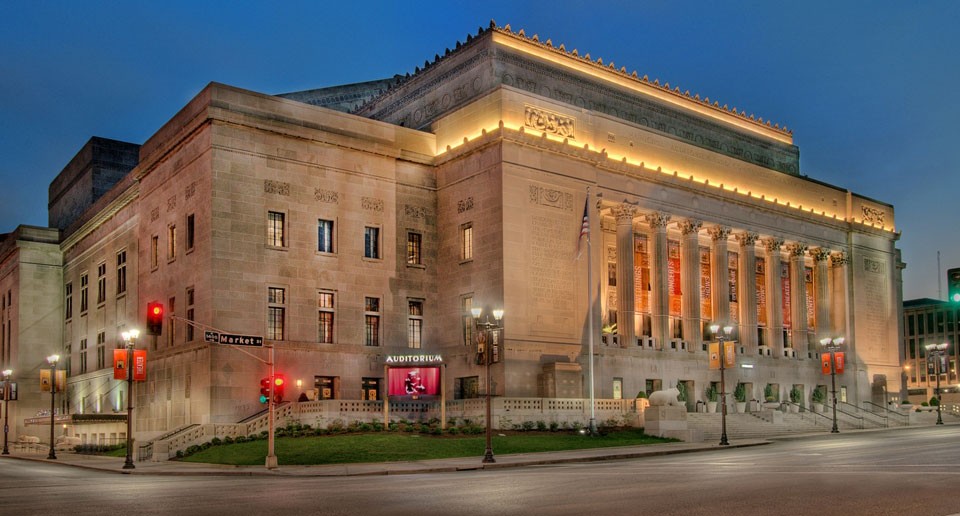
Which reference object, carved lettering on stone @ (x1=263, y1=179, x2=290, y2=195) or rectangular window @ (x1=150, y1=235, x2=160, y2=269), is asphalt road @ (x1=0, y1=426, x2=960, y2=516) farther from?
rectangular window @ (x1=150, y1=235, x2=160, y2=269)

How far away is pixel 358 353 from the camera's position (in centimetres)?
6141

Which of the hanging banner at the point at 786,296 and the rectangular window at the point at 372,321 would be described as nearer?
the rectangular window at the point at 372,321

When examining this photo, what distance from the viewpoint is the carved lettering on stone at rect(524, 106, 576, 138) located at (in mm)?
64125

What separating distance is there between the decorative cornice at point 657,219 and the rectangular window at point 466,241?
14988mm

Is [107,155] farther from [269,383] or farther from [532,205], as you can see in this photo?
[269,383]

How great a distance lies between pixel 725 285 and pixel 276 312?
3695 cm

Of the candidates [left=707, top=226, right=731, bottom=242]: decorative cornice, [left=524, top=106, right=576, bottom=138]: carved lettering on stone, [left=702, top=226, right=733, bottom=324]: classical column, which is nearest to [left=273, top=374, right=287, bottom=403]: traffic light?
[left=524, top=106, right=576, bottom=138]: carved lettering on stone

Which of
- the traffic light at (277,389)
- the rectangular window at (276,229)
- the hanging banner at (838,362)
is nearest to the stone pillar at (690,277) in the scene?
the hanging banner at (838,362)

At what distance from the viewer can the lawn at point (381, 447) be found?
142 ft

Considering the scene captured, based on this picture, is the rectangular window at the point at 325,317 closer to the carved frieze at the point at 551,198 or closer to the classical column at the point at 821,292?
the carved frieze at the point at 551,198

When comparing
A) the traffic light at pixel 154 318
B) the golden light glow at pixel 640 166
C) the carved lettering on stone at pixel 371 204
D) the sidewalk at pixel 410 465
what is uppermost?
the golden light glow at pixel 640 166

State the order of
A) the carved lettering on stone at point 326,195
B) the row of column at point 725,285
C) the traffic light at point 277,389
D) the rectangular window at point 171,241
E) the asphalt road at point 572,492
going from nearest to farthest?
the asphalt road at point 572,492 → the traffic light at point 277,389 → the carved lettering on stone at point 326,195 → the rectangular window at point 171,241 → the row of column at point 725,285

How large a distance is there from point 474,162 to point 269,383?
88.9ft

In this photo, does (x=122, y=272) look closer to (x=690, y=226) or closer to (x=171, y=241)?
(x=171, y=241)
